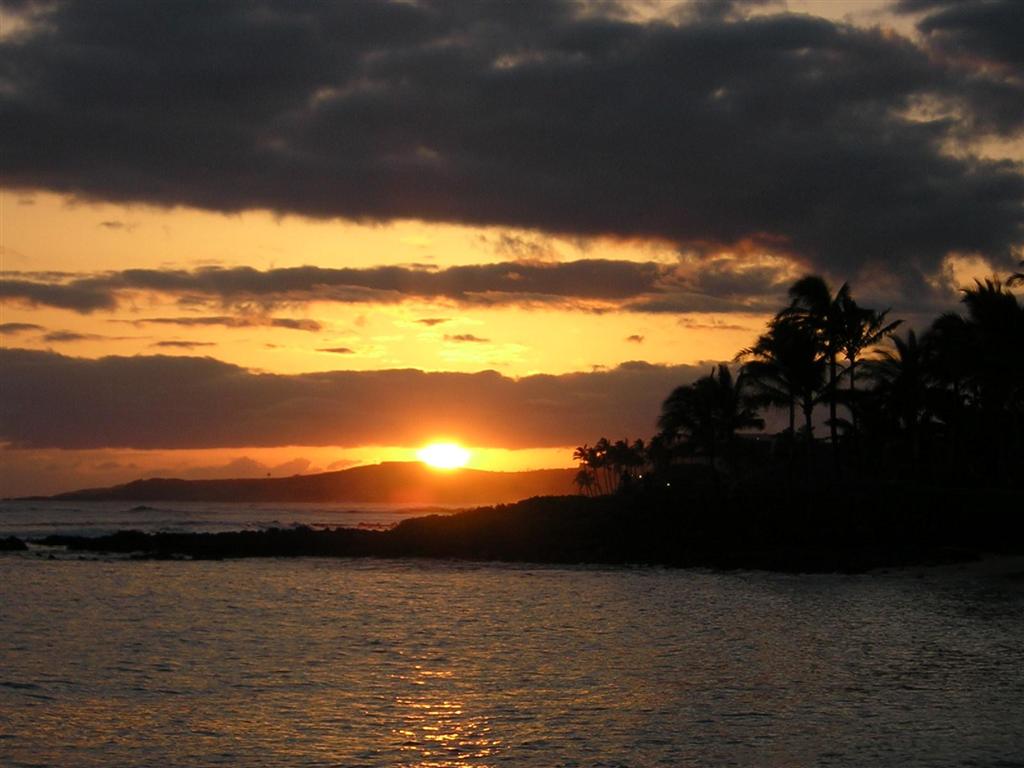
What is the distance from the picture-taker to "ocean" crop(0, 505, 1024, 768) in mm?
14664

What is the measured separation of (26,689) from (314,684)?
4.76 m

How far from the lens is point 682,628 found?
2672 cm

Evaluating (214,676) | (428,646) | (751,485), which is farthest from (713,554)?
(214,676)

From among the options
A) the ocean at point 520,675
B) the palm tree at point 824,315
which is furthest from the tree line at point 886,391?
the ocean at point 520,675

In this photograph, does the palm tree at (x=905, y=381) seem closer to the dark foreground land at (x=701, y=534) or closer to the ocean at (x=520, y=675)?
the dark foreground land at (x=701, y=534)

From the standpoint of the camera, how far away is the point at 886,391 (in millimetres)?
58812

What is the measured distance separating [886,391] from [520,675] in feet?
142

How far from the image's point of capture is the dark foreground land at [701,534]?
47156 millimetres

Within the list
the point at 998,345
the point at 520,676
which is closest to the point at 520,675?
the point at 520,676

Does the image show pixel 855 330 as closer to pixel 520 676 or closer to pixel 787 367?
pixel 787 367

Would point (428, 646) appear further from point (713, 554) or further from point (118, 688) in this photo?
point (713, 554)

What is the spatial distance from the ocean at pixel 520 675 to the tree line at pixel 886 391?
1566 centimetres

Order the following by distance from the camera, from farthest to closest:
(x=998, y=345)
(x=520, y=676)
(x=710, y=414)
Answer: (x=710, y=414)
(x=998, y=345)
(x=520, y=676)

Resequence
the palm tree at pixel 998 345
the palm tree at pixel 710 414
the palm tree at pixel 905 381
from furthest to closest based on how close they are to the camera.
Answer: the palm tree at pixel 710 414 → the palm tree at pixel 905 381 → the palm tree at pixel 998 345
